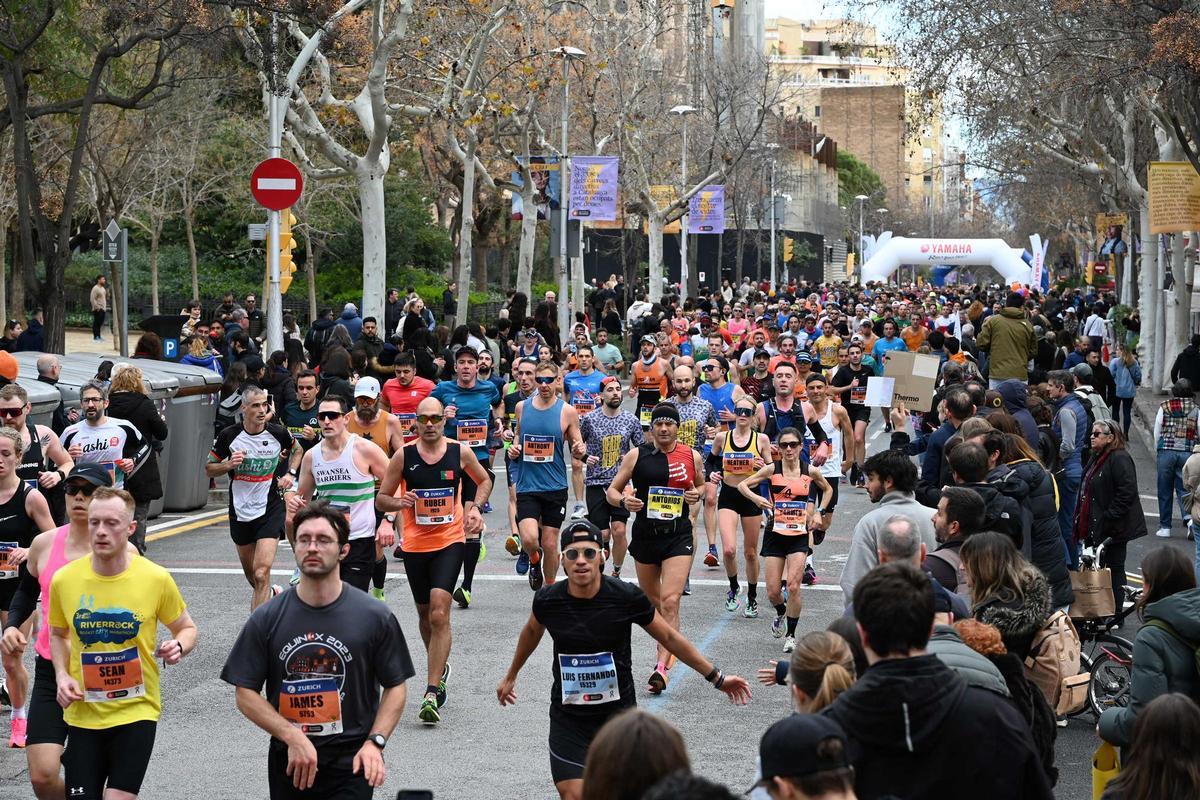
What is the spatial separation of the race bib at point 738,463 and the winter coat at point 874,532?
14.5 feet

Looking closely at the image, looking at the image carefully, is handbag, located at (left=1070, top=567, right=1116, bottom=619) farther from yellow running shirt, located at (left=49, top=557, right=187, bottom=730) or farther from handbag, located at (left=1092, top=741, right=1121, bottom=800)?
yellow running shirt, located at (left=49, top=557, right=187, bottom=730)

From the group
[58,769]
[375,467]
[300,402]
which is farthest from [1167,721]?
[300,402]

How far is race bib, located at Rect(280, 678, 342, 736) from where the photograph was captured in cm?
584

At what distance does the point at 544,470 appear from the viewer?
12891 mm

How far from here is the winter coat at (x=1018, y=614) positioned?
6340mm

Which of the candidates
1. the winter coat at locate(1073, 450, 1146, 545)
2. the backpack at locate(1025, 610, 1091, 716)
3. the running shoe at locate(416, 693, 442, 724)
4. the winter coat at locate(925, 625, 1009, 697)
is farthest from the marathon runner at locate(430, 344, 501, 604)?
the winter coat at locate(925, 625, 1009, 697)

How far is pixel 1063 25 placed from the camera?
24219mm

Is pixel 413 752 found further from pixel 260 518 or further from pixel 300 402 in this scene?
pixel 300 402

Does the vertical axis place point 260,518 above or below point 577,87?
below

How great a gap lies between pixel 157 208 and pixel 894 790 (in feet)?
147

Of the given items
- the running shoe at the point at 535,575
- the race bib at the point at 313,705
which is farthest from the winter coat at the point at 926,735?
the running shoe at the point at 535,575

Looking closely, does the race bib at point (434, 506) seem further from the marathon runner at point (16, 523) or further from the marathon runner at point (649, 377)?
the marathon runner at point (649, 377)

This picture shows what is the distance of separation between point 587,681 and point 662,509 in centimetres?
402

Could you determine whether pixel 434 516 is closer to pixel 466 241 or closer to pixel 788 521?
pixel 788 521
